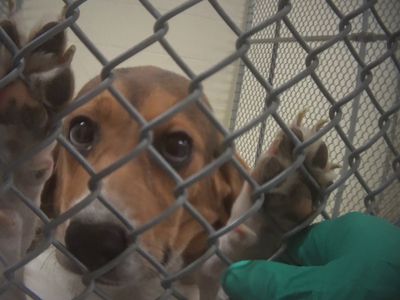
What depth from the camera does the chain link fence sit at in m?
0.74

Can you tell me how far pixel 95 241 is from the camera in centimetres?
91

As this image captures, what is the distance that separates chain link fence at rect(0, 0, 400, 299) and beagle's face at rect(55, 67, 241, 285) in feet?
0.24

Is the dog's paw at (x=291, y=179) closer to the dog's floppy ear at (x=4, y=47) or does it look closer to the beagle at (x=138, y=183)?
the beagle at (x=138, y=183)

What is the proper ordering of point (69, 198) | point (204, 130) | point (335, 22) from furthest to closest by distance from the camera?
point (335, 22) → point (204, 130) → point (69, 198)

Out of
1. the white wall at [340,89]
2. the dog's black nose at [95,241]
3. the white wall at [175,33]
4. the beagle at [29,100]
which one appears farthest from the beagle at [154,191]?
the white wall at [175,33]

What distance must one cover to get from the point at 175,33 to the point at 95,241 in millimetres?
2833

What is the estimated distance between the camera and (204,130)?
4.70 ft

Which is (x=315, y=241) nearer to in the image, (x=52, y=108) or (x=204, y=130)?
(x=204, y=130)

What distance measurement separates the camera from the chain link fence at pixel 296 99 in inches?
29.2

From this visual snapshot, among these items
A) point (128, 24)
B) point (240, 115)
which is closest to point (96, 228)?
point (240, 115)

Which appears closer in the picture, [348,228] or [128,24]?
[348,228]

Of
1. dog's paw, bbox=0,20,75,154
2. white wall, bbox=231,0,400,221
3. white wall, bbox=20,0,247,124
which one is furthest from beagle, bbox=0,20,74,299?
white wall, bbox=20,0,247,124

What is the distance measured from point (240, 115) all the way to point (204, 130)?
1909 millimetres

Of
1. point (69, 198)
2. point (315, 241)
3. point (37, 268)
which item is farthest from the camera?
point (37, 268)
